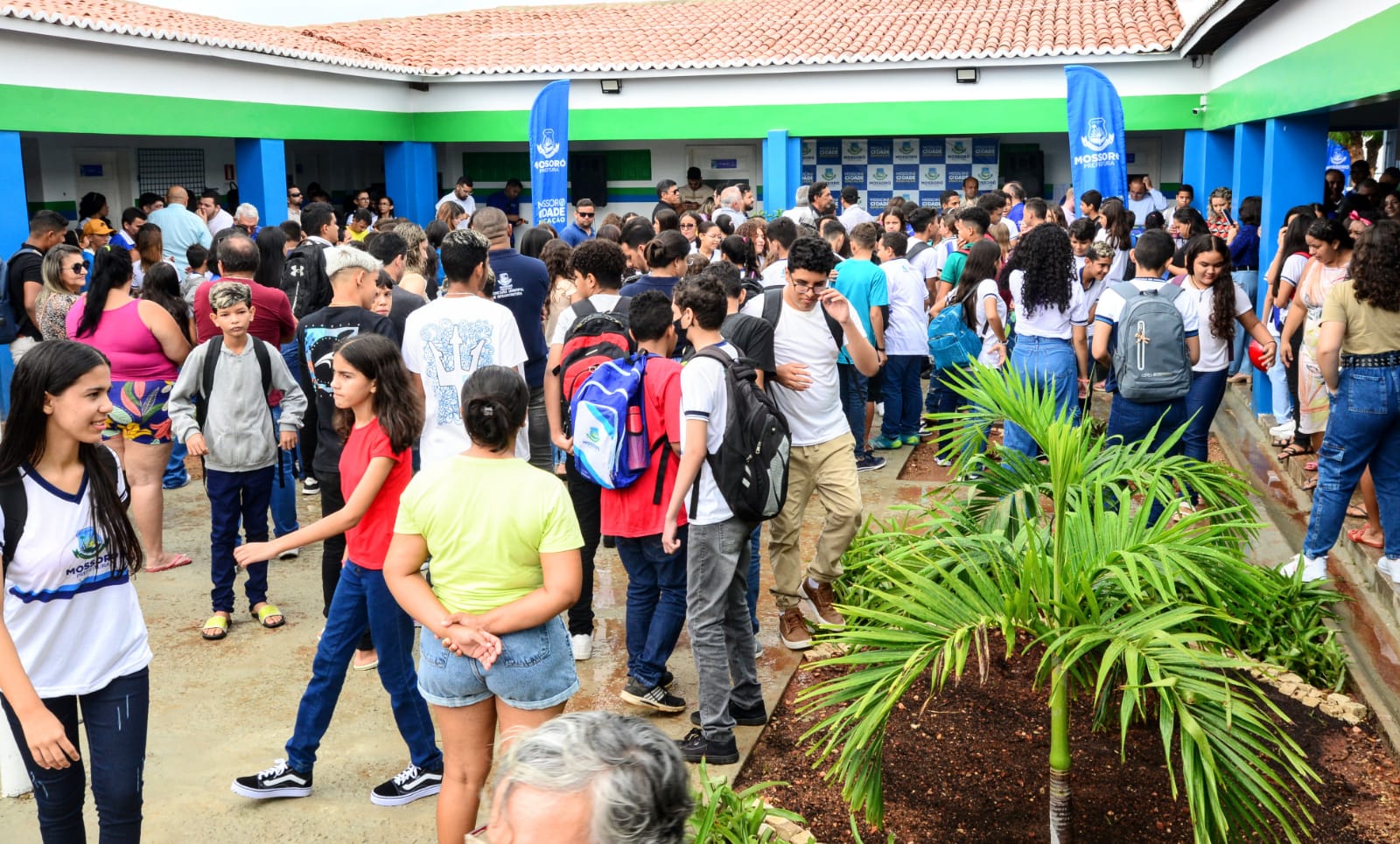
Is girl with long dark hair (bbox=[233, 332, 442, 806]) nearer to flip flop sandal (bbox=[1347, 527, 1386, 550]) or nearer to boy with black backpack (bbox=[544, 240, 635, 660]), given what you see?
boy with black backpack (bbox=[544, 240, 635, 660])

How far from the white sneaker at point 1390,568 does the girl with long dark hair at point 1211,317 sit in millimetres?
1181

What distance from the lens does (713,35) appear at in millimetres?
22156

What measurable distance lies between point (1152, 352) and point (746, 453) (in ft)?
9.77

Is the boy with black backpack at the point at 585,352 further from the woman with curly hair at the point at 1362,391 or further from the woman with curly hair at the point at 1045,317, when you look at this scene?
the woman with curly hair at the point at 1362,391

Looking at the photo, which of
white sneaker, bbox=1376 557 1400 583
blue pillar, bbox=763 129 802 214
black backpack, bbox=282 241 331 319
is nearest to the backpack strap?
black backpack, bbox=282 241 331 319

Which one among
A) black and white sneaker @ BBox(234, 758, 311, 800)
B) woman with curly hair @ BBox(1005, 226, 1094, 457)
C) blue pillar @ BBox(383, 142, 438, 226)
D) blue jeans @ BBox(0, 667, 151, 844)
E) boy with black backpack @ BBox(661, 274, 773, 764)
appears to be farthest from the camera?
blue pillar @ BBox(383, 142, 438, 226)

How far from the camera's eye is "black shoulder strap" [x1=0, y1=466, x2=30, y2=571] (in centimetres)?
331

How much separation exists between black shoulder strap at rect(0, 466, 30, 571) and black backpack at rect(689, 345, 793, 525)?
2.29m

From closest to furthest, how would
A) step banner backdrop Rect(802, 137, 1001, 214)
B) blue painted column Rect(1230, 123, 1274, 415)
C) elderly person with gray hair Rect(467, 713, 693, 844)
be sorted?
elderly person with gray hair Rect(467, 713, 693, 844) < blue painted column Rect(1230, 123, 1274, 415) < step banner backdrop Rect(802, 137, 1001, 214)

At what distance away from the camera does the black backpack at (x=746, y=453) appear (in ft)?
15.6

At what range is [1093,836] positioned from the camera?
428 centimetres

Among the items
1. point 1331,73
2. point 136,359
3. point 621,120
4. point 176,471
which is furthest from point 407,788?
point 621,120

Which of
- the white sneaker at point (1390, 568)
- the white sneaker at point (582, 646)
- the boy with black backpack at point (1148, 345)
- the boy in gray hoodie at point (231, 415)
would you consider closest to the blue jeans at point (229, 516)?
the boy in gray hoodie at point (231, 415)

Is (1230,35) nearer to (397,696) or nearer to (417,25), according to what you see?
(397,696)
